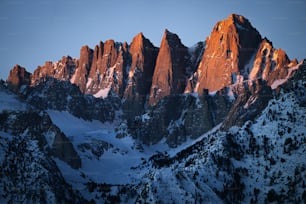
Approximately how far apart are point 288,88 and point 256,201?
31.8 m

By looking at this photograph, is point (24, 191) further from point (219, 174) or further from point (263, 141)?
point (263, 141)

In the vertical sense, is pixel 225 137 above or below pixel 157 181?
above

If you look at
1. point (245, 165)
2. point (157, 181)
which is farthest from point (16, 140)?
point (245, 165)

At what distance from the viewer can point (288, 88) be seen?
122 m

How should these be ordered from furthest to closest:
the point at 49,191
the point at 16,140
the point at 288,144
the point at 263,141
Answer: the point at 16,140 → the point at 49,191 → the point at 263,141 → the point at 288,144

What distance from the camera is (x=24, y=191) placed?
12369 cm

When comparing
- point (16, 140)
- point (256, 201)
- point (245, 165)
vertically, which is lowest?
point (256, 201)

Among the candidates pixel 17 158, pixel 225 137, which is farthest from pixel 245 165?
pixel 17 158

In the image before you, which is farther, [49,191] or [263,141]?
[49,191]

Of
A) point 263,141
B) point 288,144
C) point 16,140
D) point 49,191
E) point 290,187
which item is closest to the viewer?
point 290,187

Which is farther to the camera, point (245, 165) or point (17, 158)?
point (17, 158)

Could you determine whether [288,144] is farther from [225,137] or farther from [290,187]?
[225,137]

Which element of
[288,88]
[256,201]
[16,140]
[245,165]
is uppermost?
[288,88]

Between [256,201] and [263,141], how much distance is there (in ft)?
57.7
